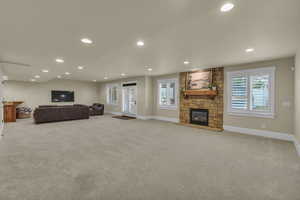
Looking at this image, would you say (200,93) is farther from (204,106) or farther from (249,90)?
(249,90)

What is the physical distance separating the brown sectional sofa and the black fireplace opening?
5.96m

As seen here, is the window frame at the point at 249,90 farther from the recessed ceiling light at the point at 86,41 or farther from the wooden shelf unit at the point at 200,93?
the recessed ceiling light at the point at 86,41

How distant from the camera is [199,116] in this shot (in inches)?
246

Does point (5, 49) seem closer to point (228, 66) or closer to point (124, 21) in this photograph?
point (124, 21)

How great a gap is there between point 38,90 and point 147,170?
34.8 ft

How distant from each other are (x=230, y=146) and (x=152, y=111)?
5.20 metres

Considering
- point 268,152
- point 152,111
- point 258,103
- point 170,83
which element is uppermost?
point 170,83

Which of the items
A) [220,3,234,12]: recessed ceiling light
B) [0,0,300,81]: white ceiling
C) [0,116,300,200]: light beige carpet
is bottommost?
[0,116,300,200]: light beige carpet

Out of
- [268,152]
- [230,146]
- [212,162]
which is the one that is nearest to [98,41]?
[212,162]

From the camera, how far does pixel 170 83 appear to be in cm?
743

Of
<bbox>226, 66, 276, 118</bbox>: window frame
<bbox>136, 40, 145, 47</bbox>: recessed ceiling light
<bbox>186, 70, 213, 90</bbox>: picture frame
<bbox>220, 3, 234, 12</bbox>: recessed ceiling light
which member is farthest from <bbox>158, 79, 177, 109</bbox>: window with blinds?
<bbox>220, 3, 234, 12</bbox>: recessed ceiling light

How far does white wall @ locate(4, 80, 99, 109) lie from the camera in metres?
8.81

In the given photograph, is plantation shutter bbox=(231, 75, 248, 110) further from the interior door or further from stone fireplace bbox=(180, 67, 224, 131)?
the interior door

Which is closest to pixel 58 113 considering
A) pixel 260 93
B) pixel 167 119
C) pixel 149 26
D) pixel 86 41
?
pixel 86 41
